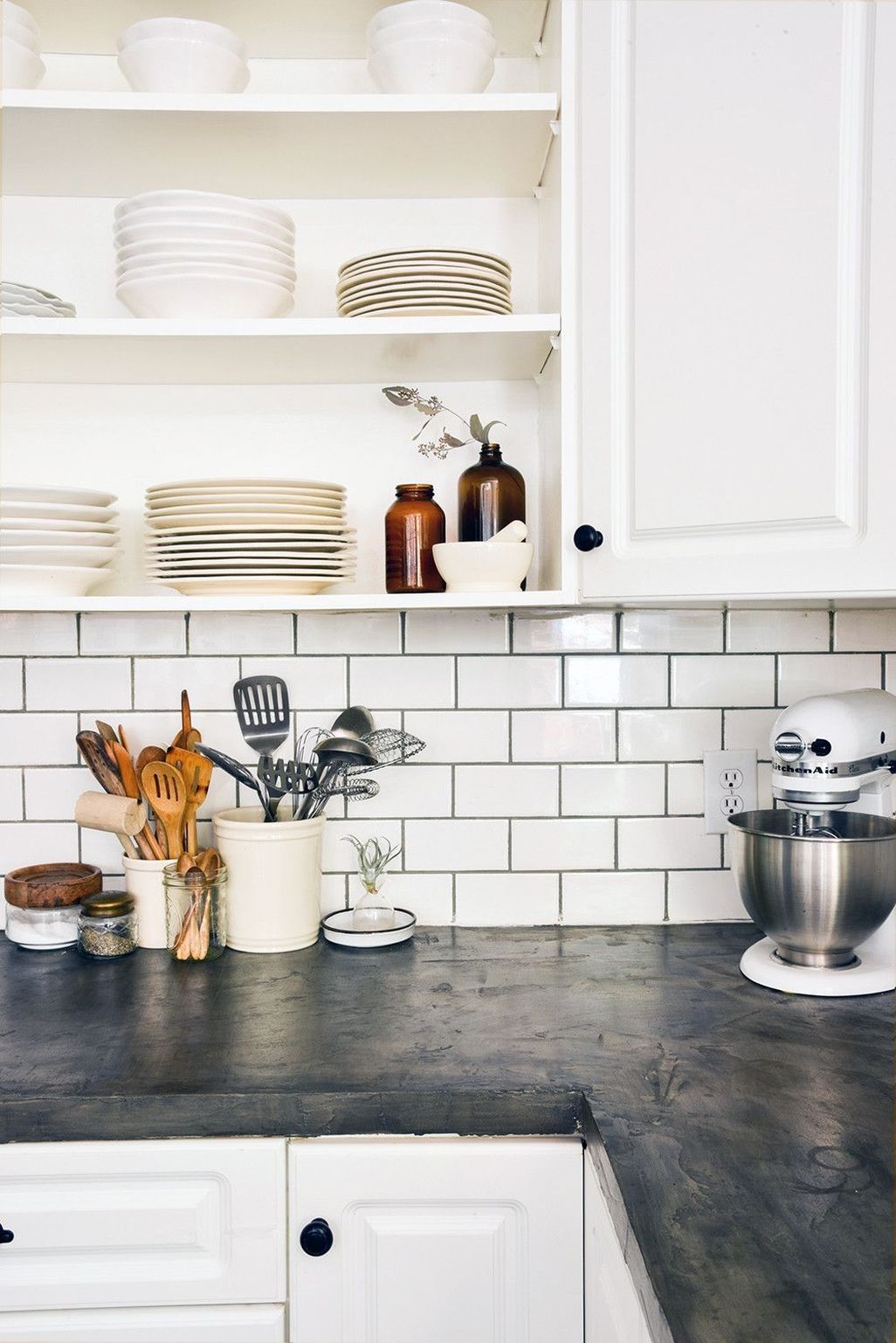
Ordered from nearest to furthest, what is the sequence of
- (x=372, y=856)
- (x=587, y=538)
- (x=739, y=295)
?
(x=739, y=295) < (x=587, y=538) < (x=372, y=856)

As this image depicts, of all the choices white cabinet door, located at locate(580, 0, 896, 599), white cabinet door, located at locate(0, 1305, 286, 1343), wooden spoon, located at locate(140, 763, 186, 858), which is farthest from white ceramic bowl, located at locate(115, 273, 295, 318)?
white cabinet door, located at locate(0, 1305, 286, 1343)

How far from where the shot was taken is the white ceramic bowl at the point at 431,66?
1492 mm

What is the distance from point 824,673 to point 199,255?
1.15 meters

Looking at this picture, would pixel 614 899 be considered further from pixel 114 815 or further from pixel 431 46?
pixel 431 46

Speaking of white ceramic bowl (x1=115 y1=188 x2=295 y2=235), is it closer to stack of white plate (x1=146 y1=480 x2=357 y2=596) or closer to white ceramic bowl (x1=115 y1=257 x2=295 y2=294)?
white ceramic bowl (x1=115 y1=257 x2=295 y2=294)

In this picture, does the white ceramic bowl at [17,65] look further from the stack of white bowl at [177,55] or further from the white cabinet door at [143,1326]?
the white cabinet door at [143,1326]

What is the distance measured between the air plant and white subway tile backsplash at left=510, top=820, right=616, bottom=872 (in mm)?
620

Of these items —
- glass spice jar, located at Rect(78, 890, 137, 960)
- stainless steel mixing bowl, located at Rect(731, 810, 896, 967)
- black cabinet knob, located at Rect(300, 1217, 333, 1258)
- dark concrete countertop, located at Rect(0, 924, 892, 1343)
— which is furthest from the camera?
glass spice jar, located at Rect(78, 890, 137, 960)

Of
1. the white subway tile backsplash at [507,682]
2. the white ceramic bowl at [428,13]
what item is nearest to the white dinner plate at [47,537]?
the white subway tile backsplash at [507,682]

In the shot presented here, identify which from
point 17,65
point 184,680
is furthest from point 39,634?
point 17,65

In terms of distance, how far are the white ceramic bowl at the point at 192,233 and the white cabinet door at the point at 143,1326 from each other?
1.31m

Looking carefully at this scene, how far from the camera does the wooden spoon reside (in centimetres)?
163

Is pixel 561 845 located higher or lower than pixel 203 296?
lower

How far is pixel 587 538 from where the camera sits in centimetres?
144
